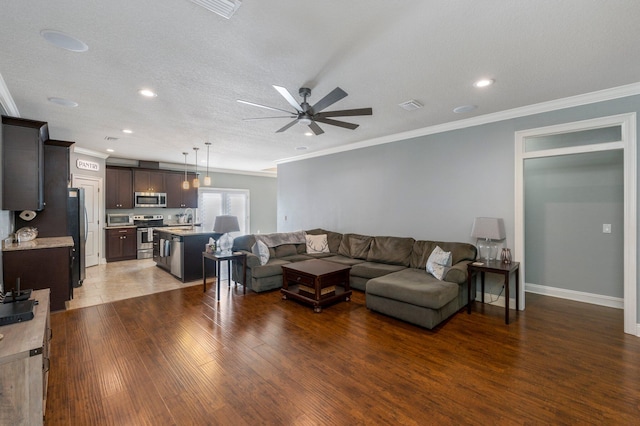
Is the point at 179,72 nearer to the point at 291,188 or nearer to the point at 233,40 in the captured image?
the point at 233,40

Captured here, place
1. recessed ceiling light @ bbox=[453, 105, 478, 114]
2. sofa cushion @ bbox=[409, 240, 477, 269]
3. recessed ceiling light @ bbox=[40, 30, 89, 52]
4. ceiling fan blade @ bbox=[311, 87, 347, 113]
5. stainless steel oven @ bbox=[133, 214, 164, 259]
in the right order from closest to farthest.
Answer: recessed ceiling light @ bbox=[40, 30, 89, 52] < ceiling fan blade @ bbox=[311, 87, 347, 113] < recessed ceiling light @ bbox=[453, 105, 478, 114] < sofa cushion @ bbox=[409, 240, 477, 269] < stainless steel oven @ bbox=[133, 214, 164, 259]

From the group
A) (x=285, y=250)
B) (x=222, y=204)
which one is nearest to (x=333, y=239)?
(x=285, y=250)

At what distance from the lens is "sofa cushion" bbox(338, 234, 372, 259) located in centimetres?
535

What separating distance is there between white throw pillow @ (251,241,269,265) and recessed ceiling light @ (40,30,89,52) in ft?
11.1

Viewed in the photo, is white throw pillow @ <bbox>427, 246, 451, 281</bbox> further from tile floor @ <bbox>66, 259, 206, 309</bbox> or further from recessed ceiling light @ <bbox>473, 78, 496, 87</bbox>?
tile floor @ <bbox>66, 259, 206, 309</bbox>

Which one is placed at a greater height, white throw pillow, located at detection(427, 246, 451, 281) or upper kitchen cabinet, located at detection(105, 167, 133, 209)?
upper kitchen cabinet, located at detection(105, 167, 133, 209)

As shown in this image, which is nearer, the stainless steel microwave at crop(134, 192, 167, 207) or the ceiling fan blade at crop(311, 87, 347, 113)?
the ceiling fan blade at crop(311, 87, 347, 113)

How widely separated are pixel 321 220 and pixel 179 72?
4.51 m

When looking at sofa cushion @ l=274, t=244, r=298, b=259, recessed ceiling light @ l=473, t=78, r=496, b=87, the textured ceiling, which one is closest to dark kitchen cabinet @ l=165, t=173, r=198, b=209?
the textured ceiling

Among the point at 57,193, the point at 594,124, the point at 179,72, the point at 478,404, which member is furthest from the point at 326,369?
the point at 57,193

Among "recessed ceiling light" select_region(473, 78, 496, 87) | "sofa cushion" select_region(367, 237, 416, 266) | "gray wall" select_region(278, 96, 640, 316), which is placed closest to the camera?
"recessed ceiling light" select_region(473, 78, 496, 87)

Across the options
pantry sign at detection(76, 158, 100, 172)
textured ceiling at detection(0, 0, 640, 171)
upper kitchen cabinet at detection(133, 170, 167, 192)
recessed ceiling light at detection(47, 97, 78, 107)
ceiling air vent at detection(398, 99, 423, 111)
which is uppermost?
recessed ceiling light at detection(47, 97, 78, 107)

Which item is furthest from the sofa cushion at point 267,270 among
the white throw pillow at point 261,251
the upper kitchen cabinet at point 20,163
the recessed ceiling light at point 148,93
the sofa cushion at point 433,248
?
the upper kitchen cabinet at point 20,163

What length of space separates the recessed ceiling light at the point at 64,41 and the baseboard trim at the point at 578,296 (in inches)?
254
